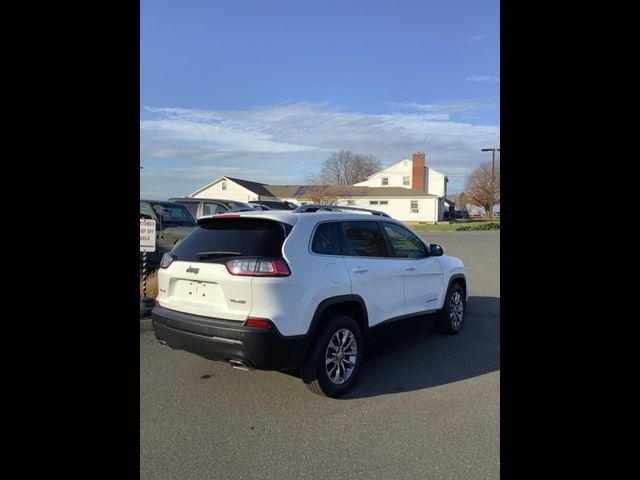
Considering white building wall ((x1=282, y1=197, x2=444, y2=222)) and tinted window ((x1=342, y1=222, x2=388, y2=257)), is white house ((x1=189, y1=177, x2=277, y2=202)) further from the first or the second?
tinted window ((x1=342, y1=222, x2=388, y2=257))

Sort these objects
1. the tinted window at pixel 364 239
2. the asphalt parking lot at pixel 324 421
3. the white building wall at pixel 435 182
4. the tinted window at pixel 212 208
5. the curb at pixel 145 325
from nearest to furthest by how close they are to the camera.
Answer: the asphalt parking lot at pixel 324 421 < the tinted window at pixel 364 239 < the curb at pixel 145 325 < the tinted window at pixel 212 208 < the white building wall at pixel 435 182

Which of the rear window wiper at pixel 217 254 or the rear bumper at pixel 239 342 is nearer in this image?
the rear bumper at pixel 239 342

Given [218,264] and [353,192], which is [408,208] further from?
[218,264]

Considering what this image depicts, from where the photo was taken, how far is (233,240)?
3975mm

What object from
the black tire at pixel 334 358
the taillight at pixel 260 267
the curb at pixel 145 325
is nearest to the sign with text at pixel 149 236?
the curb at pixel 145 325

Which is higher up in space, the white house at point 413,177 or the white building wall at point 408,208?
the white house at point 413,177

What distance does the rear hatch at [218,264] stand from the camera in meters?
3.65

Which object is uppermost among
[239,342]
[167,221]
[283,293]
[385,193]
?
[385,193]

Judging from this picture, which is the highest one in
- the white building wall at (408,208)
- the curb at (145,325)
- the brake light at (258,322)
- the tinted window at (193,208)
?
the white building wall at (408,208)

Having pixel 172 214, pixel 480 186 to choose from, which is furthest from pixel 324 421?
pixel 480 186

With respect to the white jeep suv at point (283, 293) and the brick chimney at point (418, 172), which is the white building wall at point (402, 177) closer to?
the brick chimney at point (418, 172)

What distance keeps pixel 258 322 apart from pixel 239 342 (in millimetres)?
228
